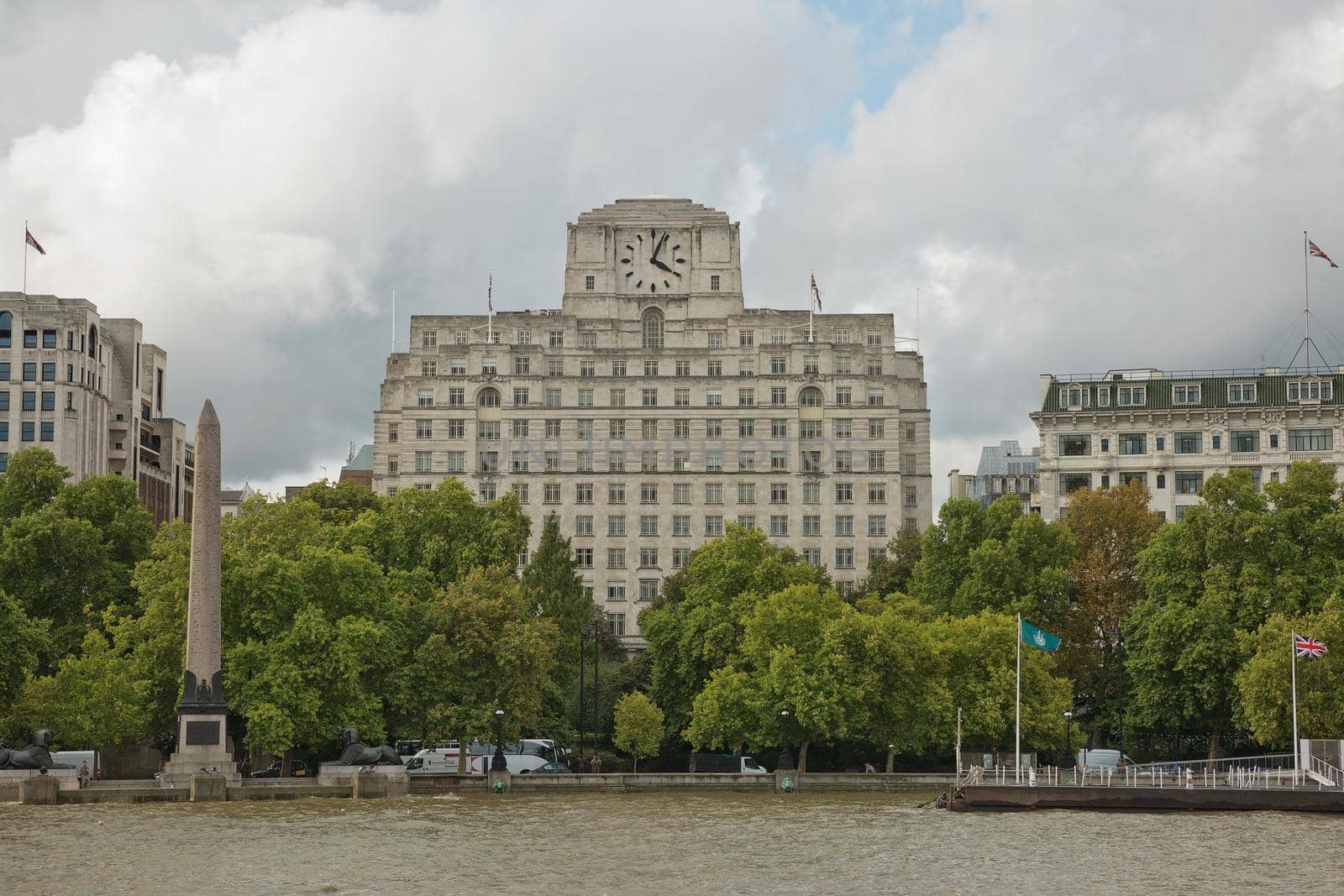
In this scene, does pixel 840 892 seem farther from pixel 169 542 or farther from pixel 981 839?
pixel 169 542

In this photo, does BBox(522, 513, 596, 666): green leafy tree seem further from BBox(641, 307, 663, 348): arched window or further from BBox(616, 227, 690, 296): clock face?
BBox(616, 227, 690, 296): clock face

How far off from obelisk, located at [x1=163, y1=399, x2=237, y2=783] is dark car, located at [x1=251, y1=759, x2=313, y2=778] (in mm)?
6636

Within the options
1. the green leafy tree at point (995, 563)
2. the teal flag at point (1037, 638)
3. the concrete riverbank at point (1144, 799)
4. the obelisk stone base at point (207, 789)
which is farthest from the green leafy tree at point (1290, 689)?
the obelisk stone base at point (207, 789)

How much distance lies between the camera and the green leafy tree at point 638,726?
91.6 meters

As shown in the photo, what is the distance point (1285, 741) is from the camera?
3118 inches

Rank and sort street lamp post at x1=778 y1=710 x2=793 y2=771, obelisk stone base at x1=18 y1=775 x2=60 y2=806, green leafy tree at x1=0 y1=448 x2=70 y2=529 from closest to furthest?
obelisk stone base at x1=18 y1=775 x2=60 y2=806
street lamp post at x1=778 y1=710 x2=793 y2=771
green leafy tree at x1=0 y1=448 x2=70 y2=529

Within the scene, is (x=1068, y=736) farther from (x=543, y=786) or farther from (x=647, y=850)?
(x=647, y=850)

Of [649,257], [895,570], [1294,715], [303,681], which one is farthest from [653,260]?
[1294,715]

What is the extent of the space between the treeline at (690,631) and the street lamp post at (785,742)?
205mm

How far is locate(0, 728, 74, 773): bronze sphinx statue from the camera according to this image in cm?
6988

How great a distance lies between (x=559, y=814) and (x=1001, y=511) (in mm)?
43662

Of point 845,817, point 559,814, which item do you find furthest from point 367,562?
point 845,817

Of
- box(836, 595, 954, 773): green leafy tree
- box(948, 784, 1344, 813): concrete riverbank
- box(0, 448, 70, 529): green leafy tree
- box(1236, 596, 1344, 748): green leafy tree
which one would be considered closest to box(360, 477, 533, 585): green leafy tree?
box(0, 448, 70, 529): green leafy tree

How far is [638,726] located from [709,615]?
6.53 meters
